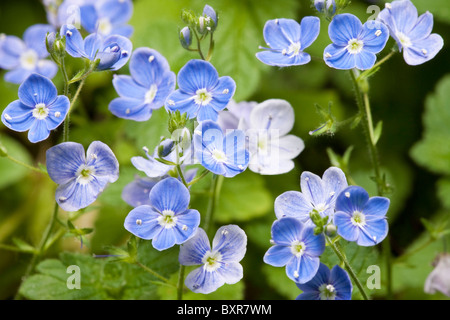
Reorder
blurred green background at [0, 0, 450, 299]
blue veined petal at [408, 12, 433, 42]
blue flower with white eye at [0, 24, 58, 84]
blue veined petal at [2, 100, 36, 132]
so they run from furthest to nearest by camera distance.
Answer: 1. blue flower with white eye at [0, 24, 58, 84]
2. blurred green background at [0, 0, 450, 299]
3. blue veined petal at [408, 12, 433, 42]
4. blue veined petal at [2, 100, 36, 132]

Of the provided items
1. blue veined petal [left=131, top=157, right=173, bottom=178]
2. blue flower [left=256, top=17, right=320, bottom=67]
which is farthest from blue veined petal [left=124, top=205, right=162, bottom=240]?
blue flower [left=256, top=17, right=320, bottom=67]

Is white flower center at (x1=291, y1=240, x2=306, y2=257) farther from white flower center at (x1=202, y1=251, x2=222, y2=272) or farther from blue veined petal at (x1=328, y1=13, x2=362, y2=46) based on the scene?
blue veined petal at (x1=328, y1=13, x2=362, y2=46)

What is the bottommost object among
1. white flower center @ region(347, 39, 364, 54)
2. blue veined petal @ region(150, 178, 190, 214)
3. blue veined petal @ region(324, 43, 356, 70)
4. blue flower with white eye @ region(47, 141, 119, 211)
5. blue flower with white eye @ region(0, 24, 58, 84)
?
blue veined petal @ region(150, 178, 190, 214)

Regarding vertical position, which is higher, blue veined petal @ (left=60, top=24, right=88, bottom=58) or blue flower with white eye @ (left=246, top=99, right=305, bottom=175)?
blue veined petal @ (left=60, top=24, right=88, bottom=58)

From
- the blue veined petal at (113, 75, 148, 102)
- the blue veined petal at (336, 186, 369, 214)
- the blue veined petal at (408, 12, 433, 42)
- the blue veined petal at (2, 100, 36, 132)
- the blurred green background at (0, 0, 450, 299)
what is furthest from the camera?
the blurred green background at (0, 0, 450, 299)

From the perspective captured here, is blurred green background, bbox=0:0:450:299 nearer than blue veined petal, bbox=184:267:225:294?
No
